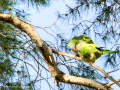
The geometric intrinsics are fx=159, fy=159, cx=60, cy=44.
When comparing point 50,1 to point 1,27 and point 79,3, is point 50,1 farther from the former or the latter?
point 1,27

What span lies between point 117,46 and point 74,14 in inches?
17.7

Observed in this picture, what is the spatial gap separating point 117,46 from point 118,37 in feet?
0.33

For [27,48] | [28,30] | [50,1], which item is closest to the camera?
[28,30]

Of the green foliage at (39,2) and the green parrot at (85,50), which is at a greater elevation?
the green foliage at (39,2)

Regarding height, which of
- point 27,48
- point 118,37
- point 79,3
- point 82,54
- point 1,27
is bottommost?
point 82,54

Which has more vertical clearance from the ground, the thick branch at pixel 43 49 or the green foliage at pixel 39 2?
the green foliage at pixel 39 2

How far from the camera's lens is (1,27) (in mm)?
1396

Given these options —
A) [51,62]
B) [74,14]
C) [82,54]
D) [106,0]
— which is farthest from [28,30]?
[106,0]

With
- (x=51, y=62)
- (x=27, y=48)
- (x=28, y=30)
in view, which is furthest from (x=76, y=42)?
(x=27, y=48)

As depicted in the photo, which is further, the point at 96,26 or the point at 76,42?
the point at 96,26

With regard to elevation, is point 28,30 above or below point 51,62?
above

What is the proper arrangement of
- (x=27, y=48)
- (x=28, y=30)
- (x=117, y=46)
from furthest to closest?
(x=117, y=46) → (x=27, y=48) → (x=28, y=30)

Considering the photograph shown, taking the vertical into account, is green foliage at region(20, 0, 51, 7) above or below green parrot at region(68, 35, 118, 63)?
above

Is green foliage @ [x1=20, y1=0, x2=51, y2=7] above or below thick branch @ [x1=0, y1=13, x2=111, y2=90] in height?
above
